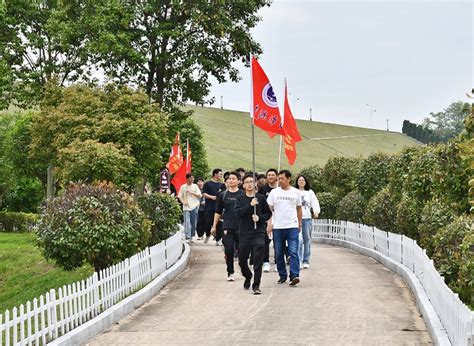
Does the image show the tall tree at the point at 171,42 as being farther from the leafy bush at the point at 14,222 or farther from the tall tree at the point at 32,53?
the leafy bush at the point at 14,222

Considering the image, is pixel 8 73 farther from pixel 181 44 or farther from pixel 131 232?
pixel 131 232

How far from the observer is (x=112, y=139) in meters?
24.0

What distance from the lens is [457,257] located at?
12.0 m

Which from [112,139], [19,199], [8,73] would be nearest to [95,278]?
[112,139]

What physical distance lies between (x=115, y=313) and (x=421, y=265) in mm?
4437

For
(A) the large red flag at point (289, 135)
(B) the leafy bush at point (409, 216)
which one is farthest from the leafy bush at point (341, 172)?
A: (B) the leafy bush at point (409, 216)

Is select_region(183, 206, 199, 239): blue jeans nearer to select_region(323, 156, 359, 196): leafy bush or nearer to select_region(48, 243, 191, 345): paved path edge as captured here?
select_region(323, 156, 359, 196): leafy bush

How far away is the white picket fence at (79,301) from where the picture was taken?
9211mm

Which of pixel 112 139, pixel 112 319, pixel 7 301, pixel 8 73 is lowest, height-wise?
pixel 7 301

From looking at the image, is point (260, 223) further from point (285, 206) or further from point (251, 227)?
point (285, 206)

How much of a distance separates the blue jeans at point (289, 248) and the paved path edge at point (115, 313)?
194 cm

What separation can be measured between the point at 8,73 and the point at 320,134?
4247 inches

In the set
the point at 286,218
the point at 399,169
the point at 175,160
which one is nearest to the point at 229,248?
the point at 286,218

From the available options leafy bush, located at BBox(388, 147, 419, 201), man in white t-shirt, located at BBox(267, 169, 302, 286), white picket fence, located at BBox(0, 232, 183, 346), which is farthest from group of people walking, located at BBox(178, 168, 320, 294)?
leafy bush, located at BBox(388, 147, 419, 201)
